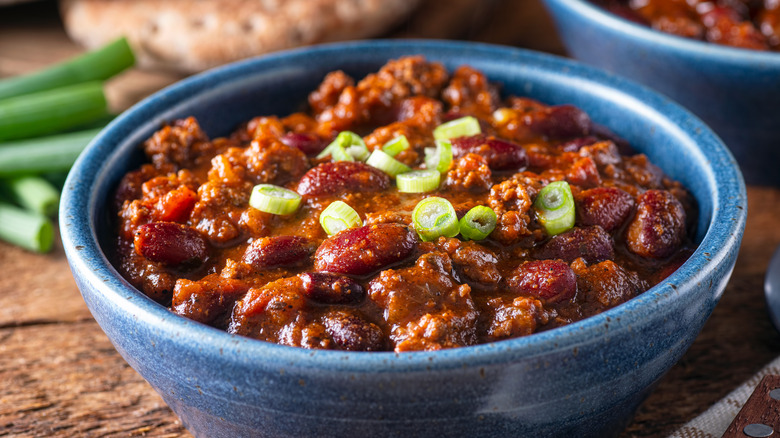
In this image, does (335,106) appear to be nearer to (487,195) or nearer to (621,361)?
(487,195)

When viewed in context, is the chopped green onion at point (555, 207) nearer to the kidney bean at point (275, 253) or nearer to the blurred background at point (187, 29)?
the kidney bean at point (275, 253)

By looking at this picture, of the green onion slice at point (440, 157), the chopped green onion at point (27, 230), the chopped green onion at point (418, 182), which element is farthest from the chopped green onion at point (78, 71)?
the chopped green onion at point (418, 182)

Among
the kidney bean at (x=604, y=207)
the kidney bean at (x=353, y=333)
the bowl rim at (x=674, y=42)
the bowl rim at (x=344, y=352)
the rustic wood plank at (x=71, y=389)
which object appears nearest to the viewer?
the bowl rim at (x=344, y=352)

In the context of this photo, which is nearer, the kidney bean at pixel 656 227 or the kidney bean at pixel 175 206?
the kidney bean at pixel 656 227

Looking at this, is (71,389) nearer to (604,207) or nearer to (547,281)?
(547,281)

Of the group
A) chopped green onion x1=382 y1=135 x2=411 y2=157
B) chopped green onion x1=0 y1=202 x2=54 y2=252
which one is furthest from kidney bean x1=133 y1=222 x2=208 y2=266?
chopped green onion x1=0 y1=202 x2=54 y2=252

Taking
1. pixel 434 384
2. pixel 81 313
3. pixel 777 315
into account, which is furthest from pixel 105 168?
pixel 777 315

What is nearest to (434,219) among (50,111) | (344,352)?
(344,352)
